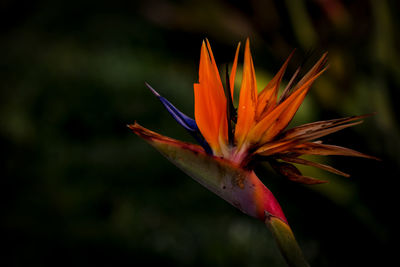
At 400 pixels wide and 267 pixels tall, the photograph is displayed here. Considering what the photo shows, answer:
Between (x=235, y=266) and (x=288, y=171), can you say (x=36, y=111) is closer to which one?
(x=235, y=266)

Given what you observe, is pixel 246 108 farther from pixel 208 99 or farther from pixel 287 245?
Answer: pixel 287 245

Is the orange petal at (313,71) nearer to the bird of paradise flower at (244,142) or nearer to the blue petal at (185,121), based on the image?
the bird of paradise flower at (244,142)

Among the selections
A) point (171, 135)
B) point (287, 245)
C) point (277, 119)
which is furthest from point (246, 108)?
point (171, 135)

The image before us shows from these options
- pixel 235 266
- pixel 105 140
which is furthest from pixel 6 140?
pixel 235 266

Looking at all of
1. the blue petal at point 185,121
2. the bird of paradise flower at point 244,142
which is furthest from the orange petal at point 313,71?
the blue petal at point 185,121

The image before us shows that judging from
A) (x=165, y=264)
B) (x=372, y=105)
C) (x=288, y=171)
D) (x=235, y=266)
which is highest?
(x=372, y=105)

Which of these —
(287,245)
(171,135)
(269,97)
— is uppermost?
(269,97)
